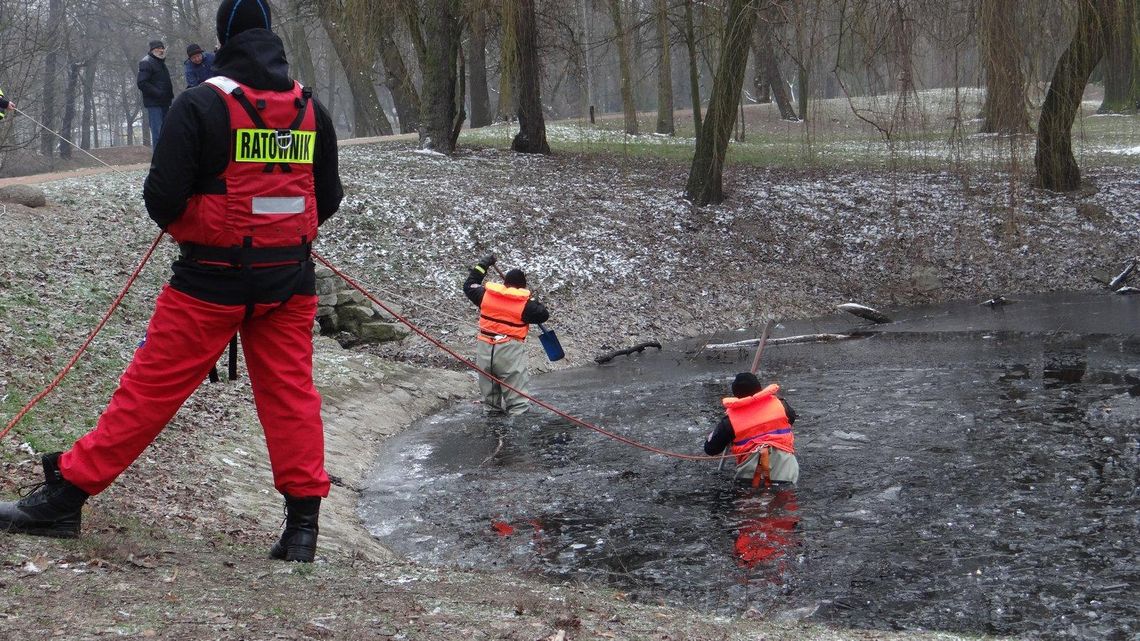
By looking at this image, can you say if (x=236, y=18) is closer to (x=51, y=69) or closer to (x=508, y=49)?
(x=508, y=49)

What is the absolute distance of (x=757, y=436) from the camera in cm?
836

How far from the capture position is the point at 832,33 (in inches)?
563

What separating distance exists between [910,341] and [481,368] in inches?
277

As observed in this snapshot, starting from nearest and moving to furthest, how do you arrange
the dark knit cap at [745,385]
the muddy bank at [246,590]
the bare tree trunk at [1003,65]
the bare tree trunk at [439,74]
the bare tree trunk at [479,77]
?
the muddy bank at [246,590] < the dark knit cap at [745,385] < the bare tree trunk at [1003,65] < the bare tree trunk at [439,74] < the bare tree trunk at [479,77]

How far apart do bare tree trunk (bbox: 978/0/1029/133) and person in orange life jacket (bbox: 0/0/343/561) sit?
30.5 ft

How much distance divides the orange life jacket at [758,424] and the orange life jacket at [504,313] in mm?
3589

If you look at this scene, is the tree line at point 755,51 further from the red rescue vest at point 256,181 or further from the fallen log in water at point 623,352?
the red rescue vest at point 256,181

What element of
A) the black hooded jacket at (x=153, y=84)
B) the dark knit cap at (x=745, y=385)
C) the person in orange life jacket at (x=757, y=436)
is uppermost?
the black hooded jacket at (x=153, y=84)

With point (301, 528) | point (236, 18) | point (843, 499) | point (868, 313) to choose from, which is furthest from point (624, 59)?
point (301, 528)

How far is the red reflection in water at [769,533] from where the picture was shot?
6.79m

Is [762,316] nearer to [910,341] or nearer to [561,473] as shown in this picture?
[910,341]

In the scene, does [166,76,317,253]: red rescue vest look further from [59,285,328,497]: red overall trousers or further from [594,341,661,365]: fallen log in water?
[594,341,661,365]: fallen log in water

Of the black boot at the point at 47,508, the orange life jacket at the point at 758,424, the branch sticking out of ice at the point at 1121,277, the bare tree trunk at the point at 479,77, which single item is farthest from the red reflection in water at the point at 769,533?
the bare tree trunk at the point at 479,77

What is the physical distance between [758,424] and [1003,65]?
20.7ft
